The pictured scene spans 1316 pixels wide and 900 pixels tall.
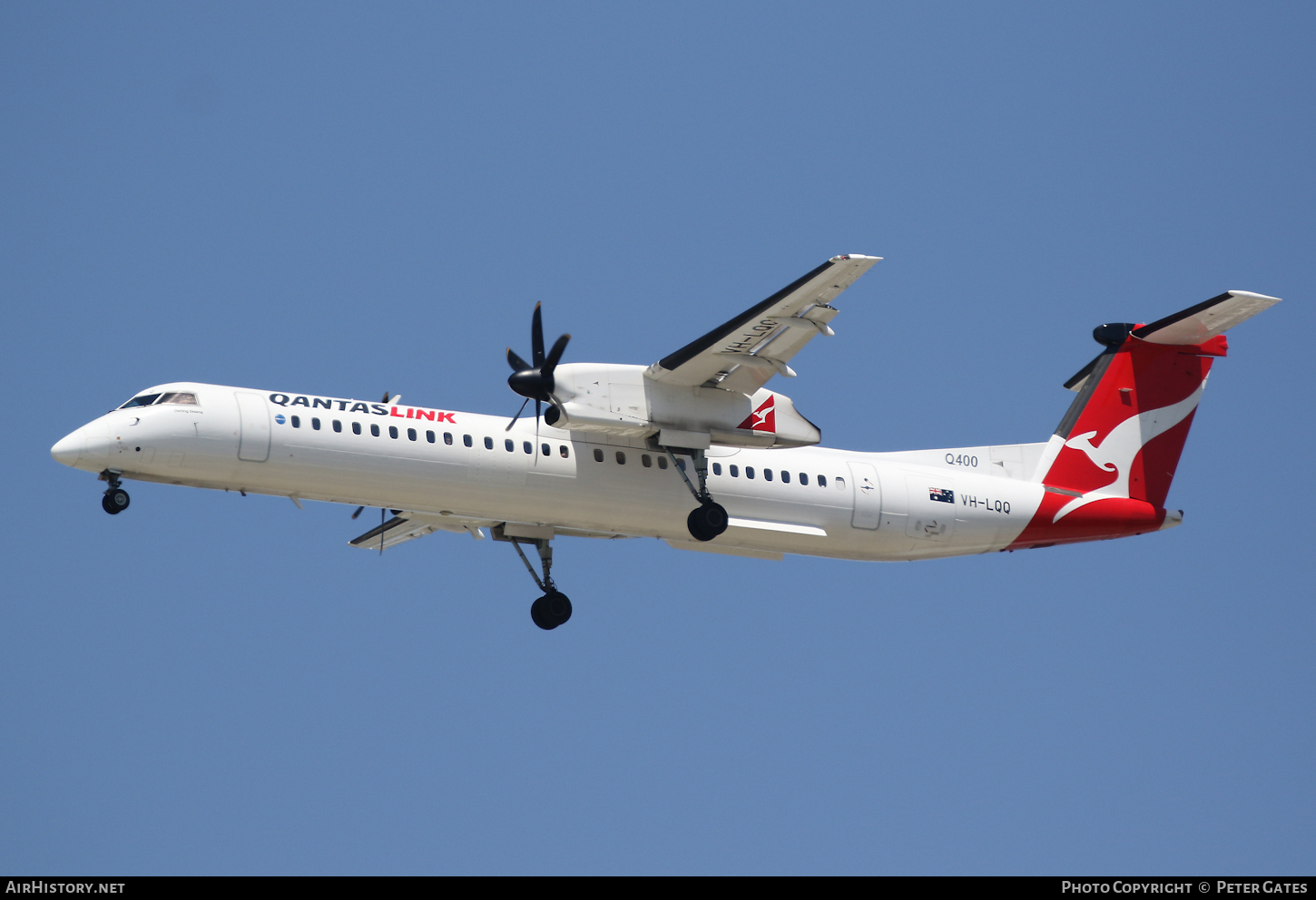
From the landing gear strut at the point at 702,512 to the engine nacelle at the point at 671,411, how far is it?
285 mm

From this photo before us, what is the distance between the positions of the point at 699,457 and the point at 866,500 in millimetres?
2879

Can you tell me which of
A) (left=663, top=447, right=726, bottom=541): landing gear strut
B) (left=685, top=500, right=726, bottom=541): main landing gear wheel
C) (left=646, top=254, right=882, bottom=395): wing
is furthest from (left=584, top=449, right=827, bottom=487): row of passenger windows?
(left=646, top=254, right=882, bottom=395): wing

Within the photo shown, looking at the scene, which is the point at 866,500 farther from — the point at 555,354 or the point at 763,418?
the point at 555,354

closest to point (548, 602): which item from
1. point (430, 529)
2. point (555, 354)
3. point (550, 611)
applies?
point (550, 611)

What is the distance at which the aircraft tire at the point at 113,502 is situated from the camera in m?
17.9

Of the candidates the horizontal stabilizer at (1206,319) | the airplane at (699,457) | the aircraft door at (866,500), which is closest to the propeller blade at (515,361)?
the airplane at (699,457)

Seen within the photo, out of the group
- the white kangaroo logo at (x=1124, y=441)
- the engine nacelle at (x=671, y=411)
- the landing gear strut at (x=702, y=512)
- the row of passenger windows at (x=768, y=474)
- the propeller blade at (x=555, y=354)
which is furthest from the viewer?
the white kangaroo logo at (x=1124, y=441)

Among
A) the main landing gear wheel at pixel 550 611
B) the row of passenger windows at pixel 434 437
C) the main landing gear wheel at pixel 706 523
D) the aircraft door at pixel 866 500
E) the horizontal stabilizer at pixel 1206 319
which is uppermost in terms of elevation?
the horizontal stabilizer at pixel 1206 319

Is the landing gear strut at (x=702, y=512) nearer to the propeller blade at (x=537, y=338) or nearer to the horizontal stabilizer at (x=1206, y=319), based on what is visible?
the propeller blade at (x=537, y=338)

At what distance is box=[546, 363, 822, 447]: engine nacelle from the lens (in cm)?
1944
